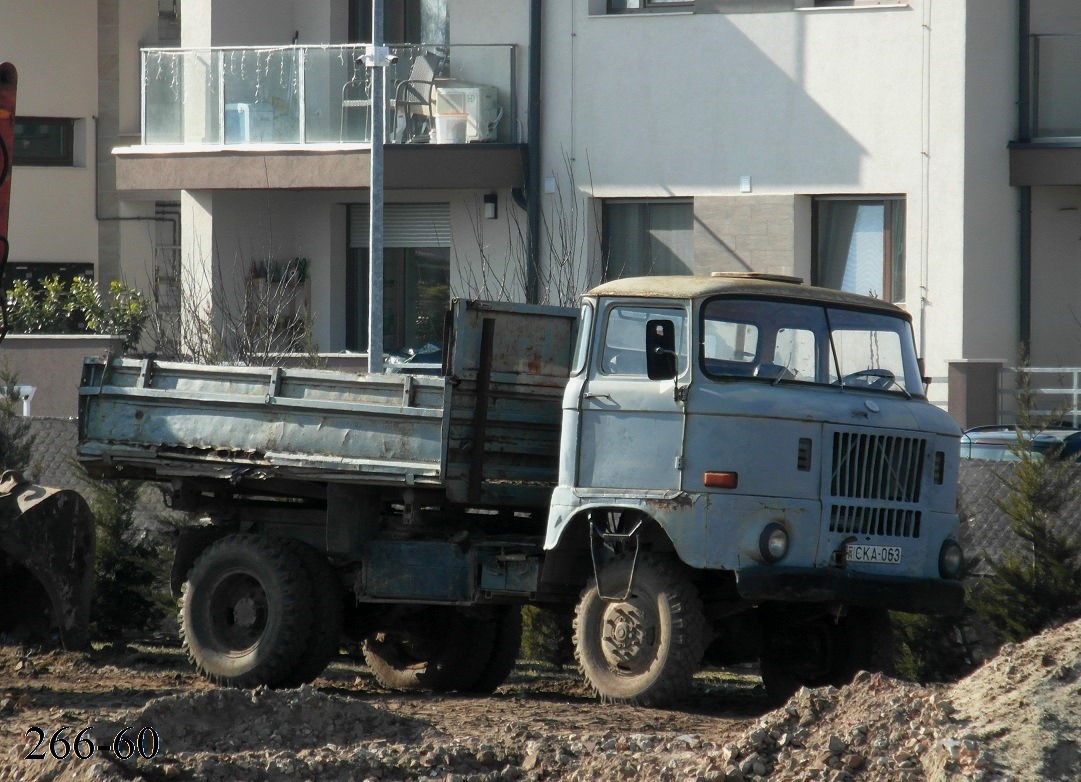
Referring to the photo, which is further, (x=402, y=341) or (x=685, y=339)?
(x=402, y=341)

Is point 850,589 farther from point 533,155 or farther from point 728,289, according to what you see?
point 533,155

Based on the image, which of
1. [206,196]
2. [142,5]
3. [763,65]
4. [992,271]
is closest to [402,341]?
[206,196]

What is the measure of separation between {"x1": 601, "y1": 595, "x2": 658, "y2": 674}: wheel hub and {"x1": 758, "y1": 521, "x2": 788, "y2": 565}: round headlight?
0.78 m

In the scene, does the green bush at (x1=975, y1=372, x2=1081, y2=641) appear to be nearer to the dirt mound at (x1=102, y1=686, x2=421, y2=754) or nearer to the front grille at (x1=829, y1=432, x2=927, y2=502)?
the front grille at (x1=829, y1=432, x2=927, y2=502)

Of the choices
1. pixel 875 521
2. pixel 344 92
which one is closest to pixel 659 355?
pixel 875 521

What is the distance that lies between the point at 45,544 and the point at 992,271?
12613 mm

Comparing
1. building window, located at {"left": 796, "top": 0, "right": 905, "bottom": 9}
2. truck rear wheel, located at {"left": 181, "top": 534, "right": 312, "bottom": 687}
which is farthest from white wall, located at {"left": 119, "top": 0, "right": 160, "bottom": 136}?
truck rear wheel, located at {"left": 181, "top": 534, "right": 312, "bottom": 687}

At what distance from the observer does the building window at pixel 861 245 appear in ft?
66.1

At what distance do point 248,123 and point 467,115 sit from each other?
3.19 meters

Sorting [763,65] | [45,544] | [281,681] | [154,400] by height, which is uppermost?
[763,65]

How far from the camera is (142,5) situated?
31.2m

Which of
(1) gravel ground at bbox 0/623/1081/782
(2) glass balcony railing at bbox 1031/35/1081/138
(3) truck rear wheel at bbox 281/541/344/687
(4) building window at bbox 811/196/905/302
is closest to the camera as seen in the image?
(1) gravel ground at bbox 0/623/1081/782

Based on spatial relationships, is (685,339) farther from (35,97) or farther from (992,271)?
(35,97)

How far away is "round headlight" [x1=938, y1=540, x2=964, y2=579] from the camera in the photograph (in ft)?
32.2
